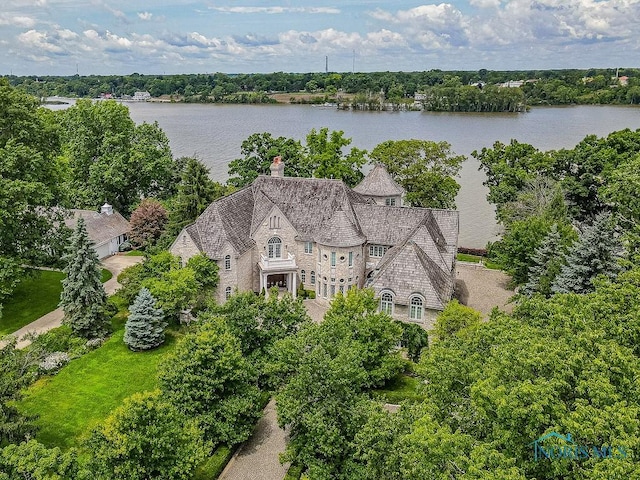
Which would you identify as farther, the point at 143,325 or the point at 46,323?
the point at 46,323

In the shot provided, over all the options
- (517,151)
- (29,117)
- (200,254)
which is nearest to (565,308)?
(200,254)

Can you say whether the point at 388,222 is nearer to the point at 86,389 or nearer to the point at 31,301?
the point at 86,389

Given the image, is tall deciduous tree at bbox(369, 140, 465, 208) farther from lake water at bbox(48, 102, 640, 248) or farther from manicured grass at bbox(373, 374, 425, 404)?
manicured grass at bbox(373, 374, 425, 404)

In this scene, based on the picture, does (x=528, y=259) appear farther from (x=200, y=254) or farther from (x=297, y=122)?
(x=297, y=122)

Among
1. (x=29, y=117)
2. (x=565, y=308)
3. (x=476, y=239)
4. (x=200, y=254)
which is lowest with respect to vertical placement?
(x=476, y=239)

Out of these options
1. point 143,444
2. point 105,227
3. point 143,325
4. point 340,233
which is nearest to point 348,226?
point 340,233

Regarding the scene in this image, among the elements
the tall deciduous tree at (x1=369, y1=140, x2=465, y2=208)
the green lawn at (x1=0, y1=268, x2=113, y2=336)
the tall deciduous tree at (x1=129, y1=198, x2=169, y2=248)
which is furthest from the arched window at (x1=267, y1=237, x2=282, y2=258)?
the tall deciduous tree at (x1=369, y1=140, x2=465, y2=208)

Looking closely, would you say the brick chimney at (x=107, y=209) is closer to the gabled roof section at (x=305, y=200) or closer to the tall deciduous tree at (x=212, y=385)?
the gabled roof section at (x=305, y=200)
